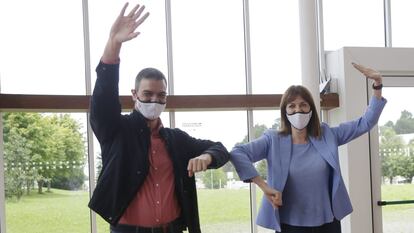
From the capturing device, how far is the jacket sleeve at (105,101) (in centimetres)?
162

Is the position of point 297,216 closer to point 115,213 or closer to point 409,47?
point 115,213

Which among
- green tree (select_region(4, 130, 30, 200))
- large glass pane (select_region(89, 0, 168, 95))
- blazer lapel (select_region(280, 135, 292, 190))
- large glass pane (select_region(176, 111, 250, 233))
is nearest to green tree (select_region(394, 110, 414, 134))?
large glass pane (select_region(176, 111, 250, 233))

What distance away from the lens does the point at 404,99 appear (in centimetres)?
461

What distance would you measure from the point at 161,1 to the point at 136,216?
2.95 metres

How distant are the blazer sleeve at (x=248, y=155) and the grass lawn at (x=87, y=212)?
213cm

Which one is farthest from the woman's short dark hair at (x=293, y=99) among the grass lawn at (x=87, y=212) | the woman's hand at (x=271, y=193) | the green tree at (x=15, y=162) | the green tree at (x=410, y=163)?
the green tree at (x=410, y=163)

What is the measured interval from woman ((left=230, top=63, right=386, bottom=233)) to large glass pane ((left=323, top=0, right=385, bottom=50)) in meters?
2.48

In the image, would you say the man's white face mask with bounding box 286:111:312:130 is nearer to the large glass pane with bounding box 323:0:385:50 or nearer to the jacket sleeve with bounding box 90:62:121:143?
the jacket sleeve with bounding box 90:62:121:143

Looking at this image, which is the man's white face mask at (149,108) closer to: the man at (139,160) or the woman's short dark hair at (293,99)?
the man at (139,160)

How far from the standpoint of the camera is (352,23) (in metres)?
4.68

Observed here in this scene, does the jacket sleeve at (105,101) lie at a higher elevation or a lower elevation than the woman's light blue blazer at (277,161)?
higher

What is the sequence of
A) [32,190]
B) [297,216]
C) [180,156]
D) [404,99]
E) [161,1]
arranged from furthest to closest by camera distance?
[404,99] → [161,1] → [32,190] → [297,216] → [180,156]

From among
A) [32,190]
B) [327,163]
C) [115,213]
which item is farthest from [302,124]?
[32,190]

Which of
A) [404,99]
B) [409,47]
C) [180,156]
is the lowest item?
[180,156]
